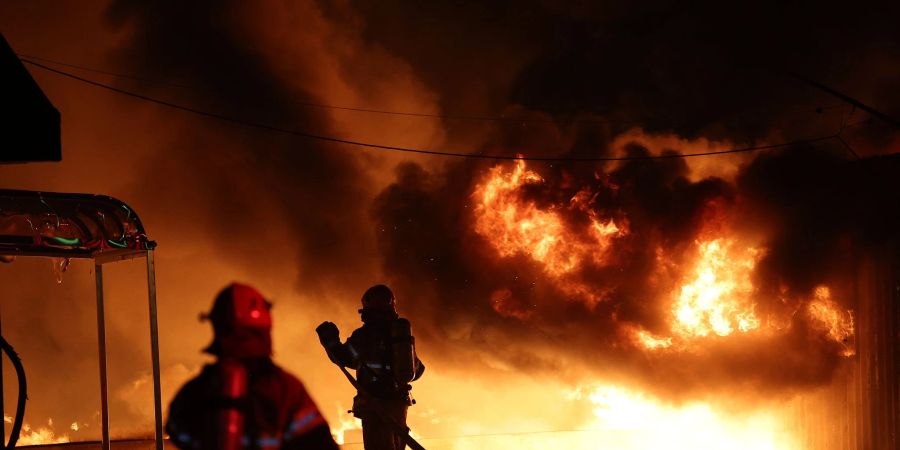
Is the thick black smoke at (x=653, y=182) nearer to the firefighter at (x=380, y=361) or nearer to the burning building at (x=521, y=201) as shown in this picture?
the burning building at (x=521, y=201)

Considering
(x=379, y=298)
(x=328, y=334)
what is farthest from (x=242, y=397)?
(x=379, y=298)

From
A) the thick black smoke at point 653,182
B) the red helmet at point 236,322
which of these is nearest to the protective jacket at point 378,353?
the red helmet at point 236,322

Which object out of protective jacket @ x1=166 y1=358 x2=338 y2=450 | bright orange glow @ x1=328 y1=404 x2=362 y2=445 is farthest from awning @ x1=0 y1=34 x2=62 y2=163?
bright orange glow @ x1=328 y1=404 x2=362 y2=445

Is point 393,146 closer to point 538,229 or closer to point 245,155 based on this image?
point 245,155

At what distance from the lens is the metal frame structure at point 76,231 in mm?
6973

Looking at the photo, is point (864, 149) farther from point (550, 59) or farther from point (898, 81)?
point (550, 59)

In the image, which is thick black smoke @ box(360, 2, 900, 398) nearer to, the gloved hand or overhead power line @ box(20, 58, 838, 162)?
overhead power line @ box(20, 58, 838, 162)

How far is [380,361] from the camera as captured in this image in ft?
25.2

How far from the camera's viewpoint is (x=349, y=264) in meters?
15.4

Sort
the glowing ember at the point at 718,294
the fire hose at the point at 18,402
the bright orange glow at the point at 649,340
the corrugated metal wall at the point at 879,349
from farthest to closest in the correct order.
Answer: the bright orange glow at the point at 649,340 < the glowing ember at the point at 718,294 < the corrugated metal wall at the point at 879,349 < the fire hose at the point at 18,402

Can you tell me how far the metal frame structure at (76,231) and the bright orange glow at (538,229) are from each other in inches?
322

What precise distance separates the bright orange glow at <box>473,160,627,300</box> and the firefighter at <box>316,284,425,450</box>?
7328 millimetres

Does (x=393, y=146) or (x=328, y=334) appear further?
(x=393, y=146)

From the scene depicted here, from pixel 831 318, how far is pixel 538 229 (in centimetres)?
479
